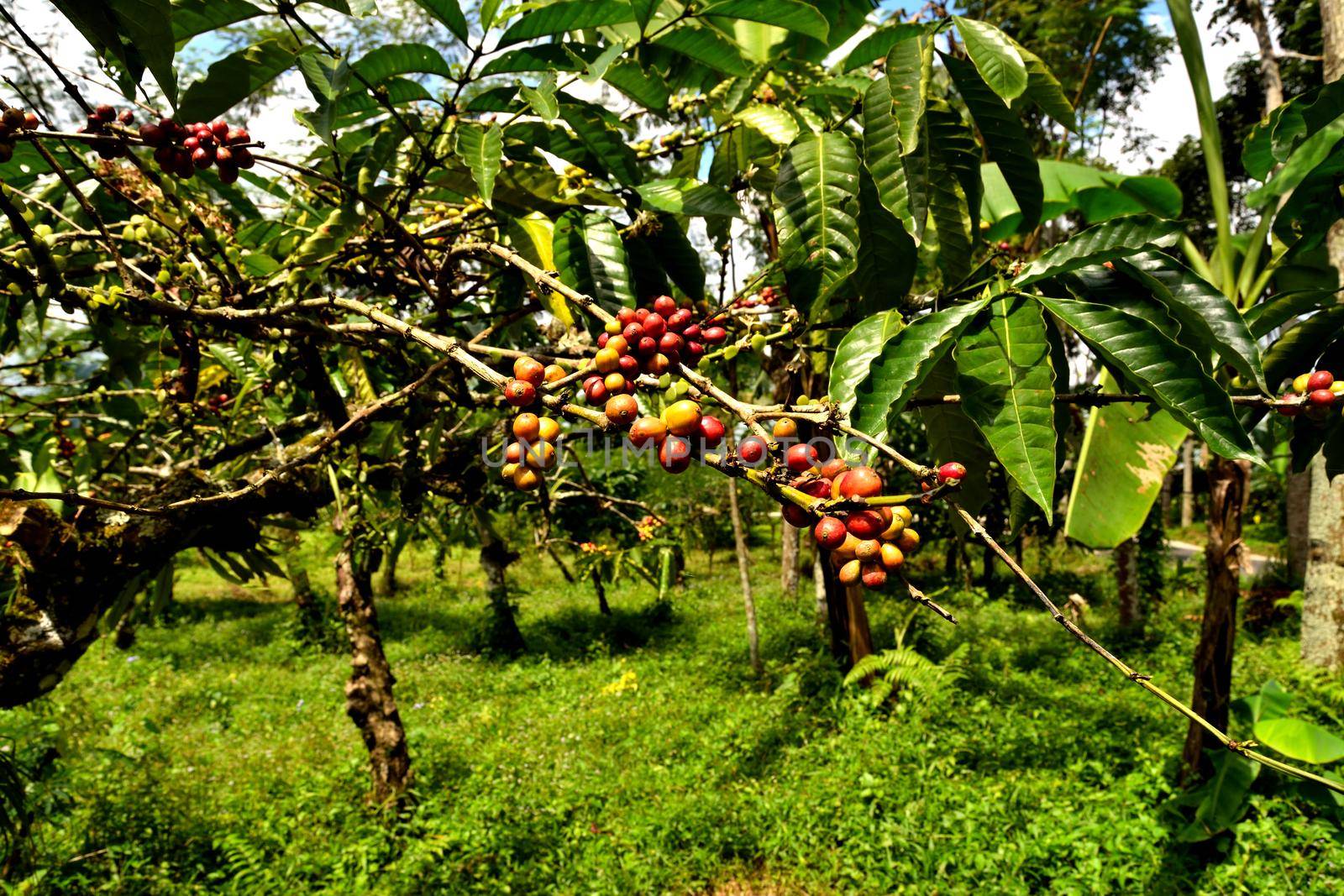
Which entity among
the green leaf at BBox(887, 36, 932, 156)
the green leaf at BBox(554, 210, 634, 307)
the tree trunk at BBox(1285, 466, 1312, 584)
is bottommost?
the tree trunk at BBox(1285, 466, 1312, 584)

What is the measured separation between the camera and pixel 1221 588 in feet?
10.1

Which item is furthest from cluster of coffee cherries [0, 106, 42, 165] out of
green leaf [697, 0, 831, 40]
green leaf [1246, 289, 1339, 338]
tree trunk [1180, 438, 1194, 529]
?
tree trunk [1180, 438, 1194, 529]

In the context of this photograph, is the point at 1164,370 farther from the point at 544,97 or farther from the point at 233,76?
the point at 233,76

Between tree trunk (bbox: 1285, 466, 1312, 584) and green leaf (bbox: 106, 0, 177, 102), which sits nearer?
green leaf (bbox: 106, 0, 177, 102)

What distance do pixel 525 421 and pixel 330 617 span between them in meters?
9.26

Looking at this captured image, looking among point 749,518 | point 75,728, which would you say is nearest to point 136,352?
point 75,728

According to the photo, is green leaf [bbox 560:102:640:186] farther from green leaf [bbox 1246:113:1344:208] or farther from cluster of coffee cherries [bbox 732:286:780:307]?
green leaf [bbox 1246:113:1344:208]

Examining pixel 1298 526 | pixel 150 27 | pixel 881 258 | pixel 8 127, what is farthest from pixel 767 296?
pixel 1298 526

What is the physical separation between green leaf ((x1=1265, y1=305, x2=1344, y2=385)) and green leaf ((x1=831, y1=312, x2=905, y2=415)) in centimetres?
57

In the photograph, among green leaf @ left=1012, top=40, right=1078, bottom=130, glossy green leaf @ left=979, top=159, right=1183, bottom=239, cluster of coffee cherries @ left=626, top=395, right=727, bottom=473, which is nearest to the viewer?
cluster of coffee cherries @ left=626, top=395, right=727, bottom=473

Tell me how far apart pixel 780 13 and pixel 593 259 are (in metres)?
0.44

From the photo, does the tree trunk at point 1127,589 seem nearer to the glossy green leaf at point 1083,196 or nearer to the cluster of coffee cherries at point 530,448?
the glossy green leaf at point 1083,196

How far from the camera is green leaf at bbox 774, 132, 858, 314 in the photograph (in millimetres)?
900

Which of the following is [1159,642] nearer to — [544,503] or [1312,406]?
[544,503]
